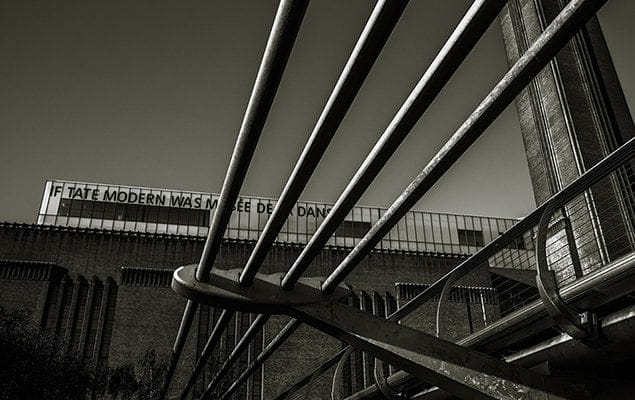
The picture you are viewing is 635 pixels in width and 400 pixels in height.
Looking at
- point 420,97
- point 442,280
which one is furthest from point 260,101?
point 442,280

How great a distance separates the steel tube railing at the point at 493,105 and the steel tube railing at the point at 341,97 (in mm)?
573

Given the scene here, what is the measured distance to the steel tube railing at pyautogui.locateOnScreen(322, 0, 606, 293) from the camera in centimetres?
231

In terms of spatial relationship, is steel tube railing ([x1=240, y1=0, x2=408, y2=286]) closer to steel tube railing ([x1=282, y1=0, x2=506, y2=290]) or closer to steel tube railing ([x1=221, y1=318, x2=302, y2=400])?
steel tube railing ([x1=282, y1=0, x2=506, y2=290])

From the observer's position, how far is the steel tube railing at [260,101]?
2.35 m

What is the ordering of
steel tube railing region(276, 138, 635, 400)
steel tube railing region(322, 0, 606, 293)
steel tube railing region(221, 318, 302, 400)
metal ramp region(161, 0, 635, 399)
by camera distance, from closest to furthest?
1. steel tube railing region(322, 0, 606, 293)
2. metal ramp region(161, 0, 635, 399)
3. steel tube railing region(276, 138, 635, 400)
4. steel tube railing region(221, 318, 302, 400)

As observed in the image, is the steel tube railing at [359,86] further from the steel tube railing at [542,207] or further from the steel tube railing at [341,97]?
the steel tube railing at [542,207]

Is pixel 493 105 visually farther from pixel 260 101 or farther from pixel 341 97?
pixel 260 101

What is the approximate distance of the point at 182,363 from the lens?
25.5 meters

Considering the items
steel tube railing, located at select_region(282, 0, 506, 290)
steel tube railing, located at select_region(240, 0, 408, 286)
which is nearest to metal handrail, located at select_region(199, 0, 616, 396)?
steel tube railing, located at select_region(282, 0, 506, 290)

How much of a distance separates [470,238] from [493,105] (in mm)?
35958

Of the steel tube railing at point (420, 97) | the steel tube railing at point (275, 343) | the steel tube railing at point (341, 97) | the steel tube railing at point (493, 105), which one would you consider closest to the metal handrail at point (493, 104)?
the steel tube railing at point (493, 105)

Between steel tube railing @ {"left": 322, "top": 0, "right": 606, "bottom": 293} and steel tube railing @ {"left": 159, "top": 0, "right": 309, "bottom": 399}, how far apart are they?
2.92ft

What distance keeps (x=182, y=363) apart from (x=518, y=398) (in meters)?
23.3

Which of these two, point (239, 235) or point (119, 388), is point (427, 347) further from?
point (239, 235)
